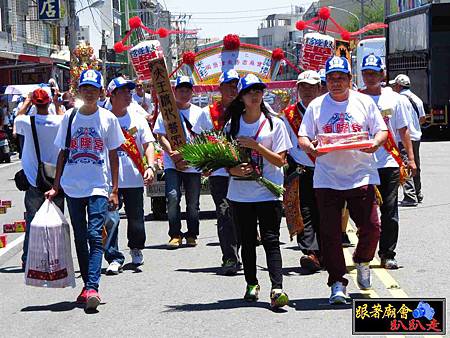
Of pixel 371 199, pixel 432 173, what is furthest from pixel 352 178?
pixel 432 173

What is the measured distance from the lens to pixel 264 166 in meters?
8.48

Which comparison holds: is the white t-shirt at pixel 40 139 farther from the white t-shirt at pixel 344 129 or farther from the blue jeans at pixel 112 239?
the white t-shirt at pixel 344 129

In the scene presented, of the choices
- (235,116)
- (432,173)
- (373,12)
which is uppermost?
(373,12)

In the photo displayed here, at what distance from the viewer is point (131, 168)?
1052 cm

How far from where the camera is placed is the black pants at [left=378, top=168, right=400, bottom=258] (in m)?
9.88

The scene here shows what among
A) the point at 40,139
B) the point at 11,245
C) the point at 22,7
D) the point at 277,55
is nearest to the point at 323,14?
the point at 277,55

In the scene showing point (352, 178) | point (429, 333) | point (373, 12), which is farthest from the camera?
point (373, 12)

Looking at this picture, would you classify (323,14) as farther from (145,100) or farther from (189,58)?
(145,100)

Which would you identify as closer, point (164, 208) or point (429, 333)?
point (429, 333)

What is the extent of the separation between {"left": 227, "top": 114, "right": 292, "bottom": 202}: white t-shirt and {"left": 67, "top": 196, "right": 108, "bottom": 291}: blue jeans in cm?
115

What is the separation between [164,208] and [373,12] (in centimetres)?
10521

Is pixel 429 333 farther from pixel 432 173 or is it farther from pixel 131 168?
pixel 432 173

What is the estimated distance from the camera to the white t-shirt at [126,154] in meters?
10.5

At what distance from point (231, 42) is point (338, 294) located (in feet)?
22.1
